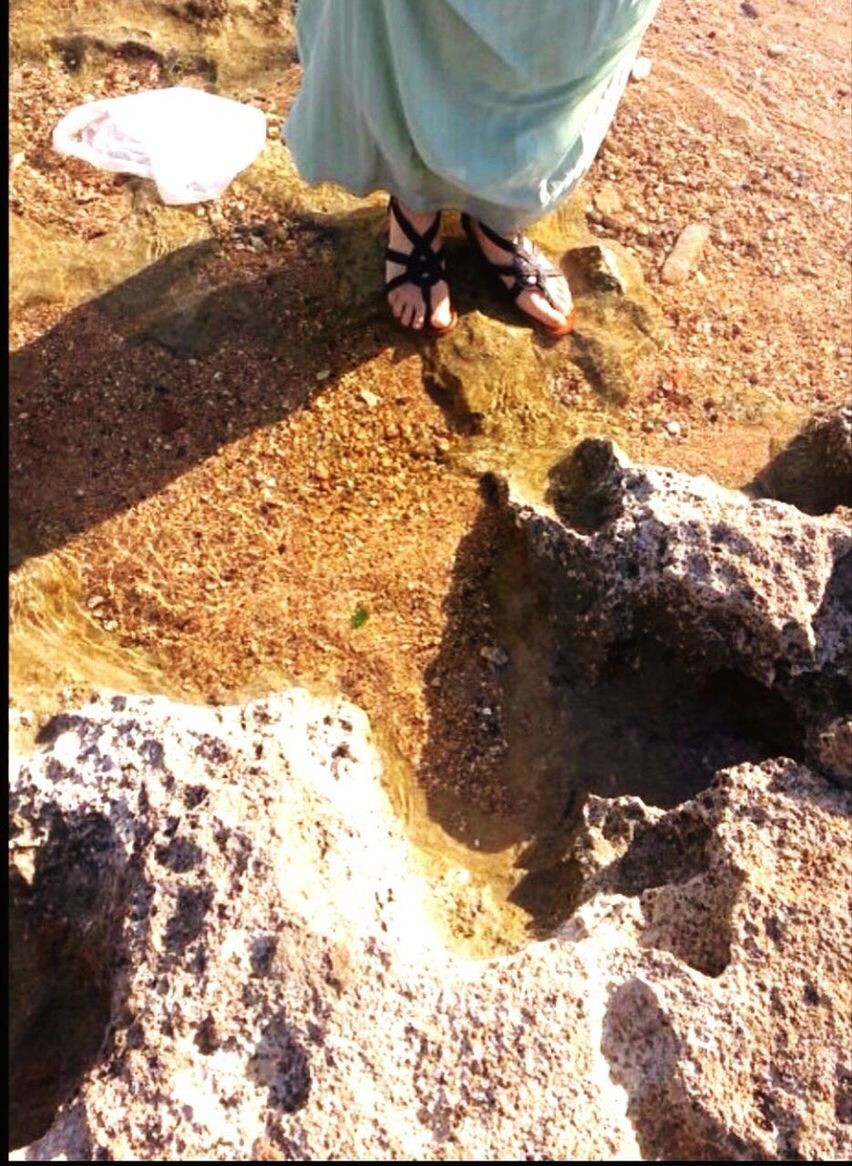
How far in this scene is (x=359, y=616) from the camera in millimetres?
2334

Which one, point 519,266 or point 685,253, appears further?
point 685,253

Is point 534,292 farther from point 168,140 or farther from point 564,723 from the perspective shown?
point 564,723

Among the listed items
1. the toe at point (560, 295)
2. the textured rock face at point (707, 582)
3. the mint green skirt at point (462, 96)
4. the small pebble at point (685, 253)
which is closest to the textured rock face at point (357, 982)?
the textured rock face at point (707, 582)

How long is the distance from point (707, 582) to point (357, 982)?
0.94 metres

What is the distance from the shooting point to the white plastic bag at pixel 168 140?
2738mm

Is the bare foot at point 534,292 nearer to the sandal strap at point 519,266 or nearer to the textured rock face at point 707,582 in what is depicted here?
the sandal strap at point 519,266

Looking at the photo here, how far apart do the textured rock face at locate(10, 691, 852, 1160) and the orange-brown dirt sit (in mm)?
453

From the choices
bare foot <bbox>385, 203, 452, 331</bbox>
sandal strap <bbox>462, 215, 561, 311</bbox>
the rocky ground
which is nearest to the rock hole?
the rocky ground

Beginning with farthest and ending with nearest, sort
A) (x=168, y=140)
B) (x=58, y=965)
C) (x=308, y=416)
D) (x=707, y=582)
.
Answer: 1. (x=168, y=140)
2. (x=308, y=416)
3. (x=707, y=582)
4. (x=58, y=965)

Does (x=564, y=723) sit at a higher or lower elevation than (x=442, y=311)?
lower

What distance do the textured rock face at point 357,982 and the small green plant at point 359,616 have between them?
596 millimetres

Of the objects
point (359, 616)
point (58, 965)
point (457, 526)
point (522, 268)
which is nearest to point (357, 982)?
point (58, 965)

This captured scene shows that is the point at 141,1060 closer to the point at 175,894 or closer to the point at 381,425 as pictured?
the point at 175,894

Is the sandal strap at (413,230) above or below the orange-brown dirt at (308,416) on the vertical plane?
above
